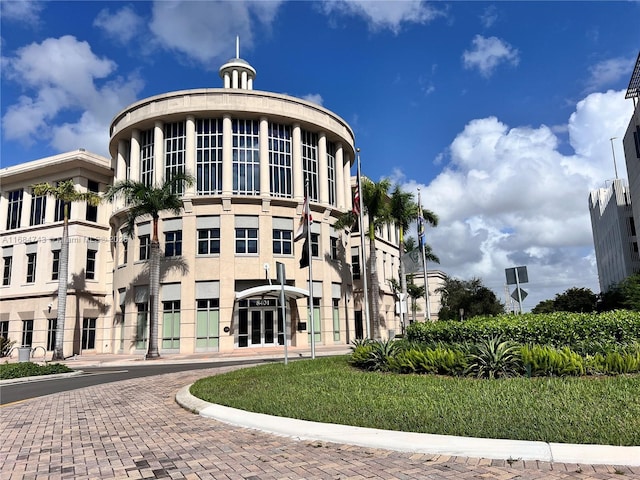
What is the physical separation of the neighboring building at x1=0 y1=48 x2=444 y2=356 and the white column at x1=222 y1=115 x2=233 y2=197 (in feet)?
0.28

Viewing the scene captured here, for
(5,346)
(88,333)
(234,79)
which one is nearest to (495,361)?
(88,333)

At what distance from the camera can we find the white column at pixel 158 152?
1331 inches

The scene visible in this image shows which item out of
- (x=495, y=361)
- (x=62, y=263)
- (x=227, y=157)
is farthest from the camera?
(x=227, y=157)

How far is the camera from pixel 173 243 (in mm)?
32656

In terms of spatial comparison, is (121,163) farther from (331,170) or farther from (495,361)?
(495,361)

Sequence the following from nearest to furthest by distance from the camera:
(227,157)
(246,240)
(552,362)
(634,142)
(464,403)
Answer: (464,403)
(552,362)
(246,240)
(227,157)
(634,142)

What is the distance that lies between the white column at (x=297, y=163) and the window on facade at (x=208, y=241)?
6.24m

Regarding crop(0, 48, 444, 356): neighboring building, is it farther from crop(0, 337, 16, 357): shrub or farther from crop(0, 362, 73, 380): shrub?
crop(0, 362, 73, 380): shrub

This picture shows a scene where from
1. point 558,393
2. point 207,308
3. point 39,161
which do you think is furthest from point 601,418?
point 39,161

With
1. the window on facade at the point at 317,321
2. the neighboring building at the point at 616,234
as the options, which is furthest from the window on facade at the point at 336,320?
the neighboring building at the point at 616,234

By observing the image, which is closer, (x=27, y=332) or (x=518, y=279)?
(x=518, y=279)

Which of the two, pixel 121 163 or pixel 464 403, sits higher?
pixel 121 163

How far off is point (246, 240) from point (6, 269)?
21.7 meters

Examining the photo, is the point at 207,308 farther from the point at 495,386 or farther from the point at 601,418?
the point at 601,418
